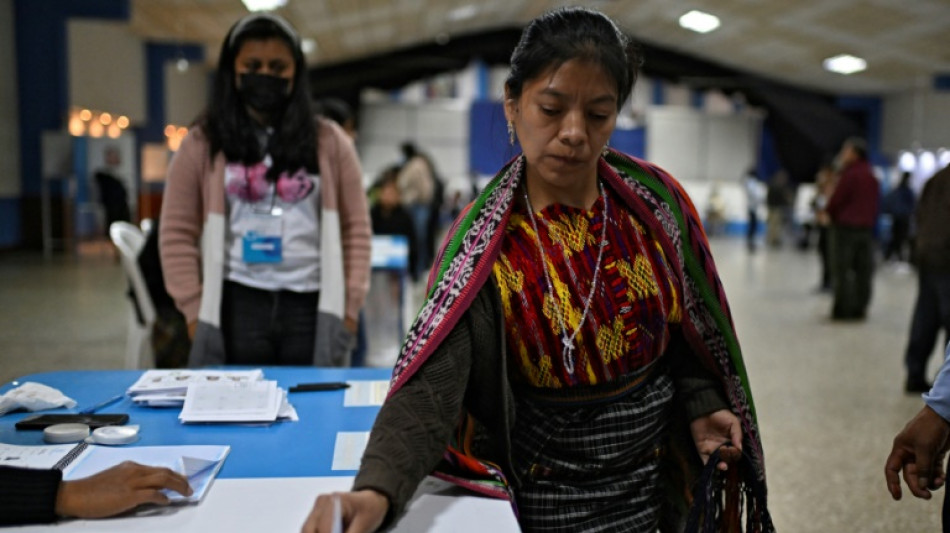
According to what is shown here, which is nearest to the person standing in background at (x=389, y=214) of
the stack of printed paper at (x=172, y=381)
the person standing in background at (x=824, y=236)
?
the person standing in background at (x=824, y=236)

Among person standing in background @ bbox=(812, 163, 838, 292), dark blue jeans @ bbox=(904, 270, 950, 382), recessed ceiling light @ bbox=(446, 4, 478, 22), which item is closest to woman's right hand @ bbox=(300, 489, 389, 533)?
dark blue jeans @ bbox=(904, 270, 950, 382)

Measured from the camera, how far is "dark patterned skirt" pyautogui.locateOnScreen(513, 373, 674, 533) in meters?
1.28

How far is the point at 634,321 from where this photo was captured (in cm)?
126

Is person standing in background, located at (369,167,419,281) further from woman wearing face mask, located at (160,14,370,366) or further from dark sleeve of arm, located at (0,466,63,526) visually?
dark sleeve of arm, located at (0,466,63,526)

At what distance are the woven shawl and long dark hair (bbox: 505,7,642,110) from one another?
0.50 ft

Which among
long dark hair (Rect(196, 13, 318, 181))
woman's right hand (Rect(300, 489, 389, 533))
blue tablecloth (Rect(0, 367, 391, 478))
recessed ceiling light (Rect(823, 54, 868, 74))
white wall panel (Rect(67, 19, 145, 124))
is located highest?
recessed ceiling light (Rect(823, 54, 868, 74))

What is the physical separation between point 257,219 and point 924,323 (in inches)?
151

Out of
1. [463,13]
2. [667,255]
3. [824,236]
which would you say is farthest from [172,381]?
[463,13]

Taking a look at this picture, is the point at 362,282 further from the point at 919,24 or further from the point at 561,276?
the point at 919,24

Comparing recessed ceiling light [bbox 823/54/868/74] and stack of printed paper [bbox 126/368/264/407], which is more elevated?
recessed ceiling light [bbox 823/54/868/74]

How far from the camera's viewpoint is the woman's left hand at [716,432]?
4.44 feet

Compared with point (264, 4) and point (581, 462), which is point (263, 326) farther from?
point (264, 4)

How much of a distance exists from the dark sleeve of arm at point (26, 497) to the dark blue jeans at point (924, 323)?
4262mm

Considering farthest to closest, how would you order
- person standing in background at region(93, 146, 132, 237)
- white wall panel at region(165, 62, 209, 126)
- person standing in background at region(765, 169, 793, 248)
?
person standing in background at region(765, 169, 793, 248) → white wall panel at region(165, 62, 209, 126) → person standing in background at region(93, 146, 132, 237)
